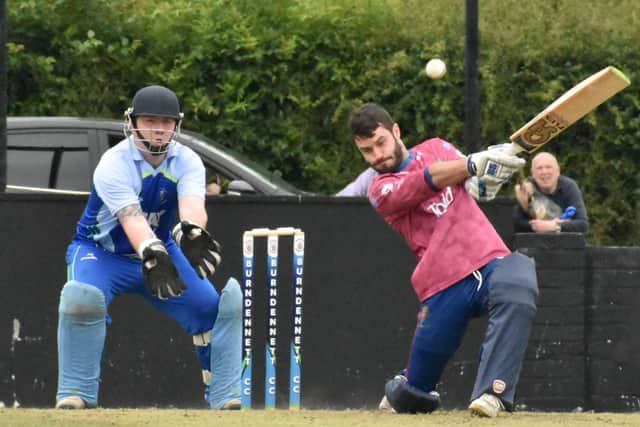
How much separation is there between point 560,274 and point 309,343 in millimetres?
1684

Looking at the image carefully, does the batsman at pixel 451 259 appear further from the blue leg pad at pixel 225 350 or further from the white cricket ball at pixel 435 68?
the white cricket ball at pixel 435 68

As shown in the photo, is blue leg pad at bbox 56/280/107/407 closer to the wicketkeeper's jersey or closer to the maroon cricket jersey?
the wicketkeeper's jersey

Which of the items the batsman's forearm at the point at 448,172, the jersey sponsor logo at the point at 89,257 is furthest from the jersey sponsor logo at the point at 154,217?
the batsman's forearm at the point at 448,172

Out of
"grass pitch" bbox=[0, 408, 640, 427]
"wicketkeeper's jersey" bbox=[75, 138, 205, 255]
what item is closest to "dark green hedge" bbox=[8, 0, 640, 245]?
"wicketkeeper's jersey" bbox=[75, 138, 205, 255]

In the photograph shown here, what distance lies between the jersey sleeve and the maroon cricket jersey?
4.08 feet

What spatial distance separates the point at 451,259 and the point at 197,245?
1311mm

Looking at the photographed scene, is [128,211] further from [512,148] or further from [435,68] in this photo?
[435,68]

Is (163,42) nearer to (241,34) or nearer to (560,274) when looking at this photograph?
(241,34)

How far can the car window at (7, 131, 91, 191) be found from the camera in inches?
448

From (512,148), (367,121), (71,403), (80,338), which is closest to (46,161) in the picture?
(80,338)

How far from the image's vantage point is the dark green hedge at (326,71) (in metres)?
13.3

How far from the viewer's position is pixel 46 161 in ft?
37.5

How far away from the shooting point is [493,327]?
752 cm

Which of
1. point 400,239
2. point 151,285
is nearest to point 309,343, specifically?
point 400,239
